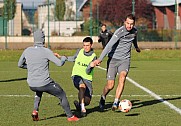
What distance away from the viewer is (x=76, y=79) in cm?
988

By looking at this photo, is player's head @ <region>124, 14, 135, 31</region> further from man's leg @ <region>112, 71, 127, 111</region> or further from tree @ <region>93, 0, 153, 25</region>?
tree @ <region>93, 0, 153, 25</region>

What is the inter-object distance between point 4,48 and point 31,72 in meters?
24.1

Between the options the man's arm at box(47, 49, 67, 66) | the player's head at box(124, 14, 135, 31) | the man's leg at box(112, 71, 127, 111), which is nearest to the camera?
the man's arm at box(47, 49, 67, 66)

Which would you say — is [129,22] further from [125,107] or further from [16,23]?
[16,23]

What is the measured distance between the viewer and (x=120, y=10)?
1446 inches

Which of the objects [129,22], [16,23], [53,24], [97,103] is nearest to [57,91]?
[129,22]

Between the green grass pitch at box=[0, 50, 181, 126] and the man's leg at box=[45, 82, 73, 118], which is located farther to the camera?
the green grass pitch at box=[0, 50, 181, 126]

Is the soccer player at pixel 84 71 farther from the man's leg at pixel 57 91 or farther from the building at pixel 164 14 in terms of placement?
the building at pixel 164 14

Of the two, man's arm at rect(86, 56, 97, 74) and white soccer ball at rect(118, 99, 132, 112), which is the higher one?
man's arm at rect(86, 56, 97, 74)

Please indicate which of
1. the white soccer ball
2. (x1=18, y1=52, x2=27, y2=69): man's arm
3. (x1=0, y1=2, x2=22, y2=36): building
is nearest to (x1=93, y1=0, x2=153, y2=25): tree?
(x1=0, y1=2, x2=22, y2=36): building

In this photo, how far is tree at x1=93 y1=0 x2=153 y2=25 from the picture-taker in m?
35.5

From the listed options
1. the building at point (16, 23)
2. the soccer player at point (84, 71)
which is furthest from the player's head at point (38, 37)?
the building at point (16, 23)

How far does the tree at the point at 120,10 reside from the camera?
35.5 m

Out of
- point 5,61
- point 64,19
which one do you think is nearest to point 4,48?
point 5,61
